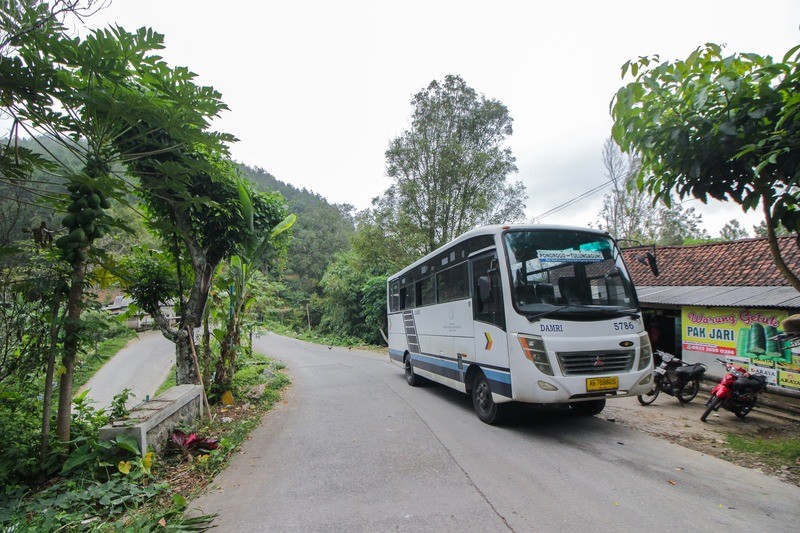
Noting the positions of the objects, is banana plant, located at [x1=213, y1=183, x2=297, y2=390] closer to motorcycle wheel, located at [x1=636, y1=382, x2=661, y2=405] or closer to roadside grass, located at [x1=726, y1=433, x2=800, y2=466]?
motorcycle wheel, located at [x1=636, y1=382, x2=661, y2=405]

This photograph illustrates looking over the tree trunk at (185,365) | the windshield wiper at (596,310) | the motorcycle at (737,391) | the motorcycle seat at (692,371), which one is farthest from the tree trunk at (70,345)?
the motorcycle seat at (692,371)

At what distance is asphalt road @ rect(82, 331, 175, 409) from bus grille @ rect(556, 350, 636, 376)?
1302cm

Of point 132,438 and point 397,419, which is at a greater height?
point 132,438

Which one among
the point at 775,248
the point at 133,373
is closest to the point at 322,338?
the point at 133,373

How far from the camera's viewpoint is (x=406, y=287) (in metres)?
11.0

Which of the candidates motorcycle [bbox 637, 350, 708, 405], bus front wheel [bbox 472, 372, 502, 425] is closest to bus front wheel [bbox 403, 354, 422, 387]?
bus front wheel [bbox 472, 372, 502, 425]

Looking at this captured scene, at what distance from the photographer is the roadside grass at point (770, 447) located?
15.6ft

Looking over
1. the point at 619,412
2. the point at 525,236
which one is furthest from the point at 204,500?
the point at 619,412

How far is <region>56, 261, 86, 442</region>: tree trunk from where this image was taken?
13.5ft

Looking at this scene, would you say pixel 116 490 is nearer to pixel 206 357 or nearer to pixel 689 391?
pixel 206 357

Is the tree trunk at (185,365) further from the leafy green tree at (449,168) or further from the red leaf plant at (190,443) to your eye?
the leafy green tree at (449,168)

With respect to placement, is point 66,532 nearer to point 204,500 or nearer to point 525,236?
point 204,500

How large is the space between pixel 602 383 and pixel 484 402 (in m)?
1.86

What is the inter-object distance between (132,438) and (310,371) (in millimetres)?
9939
